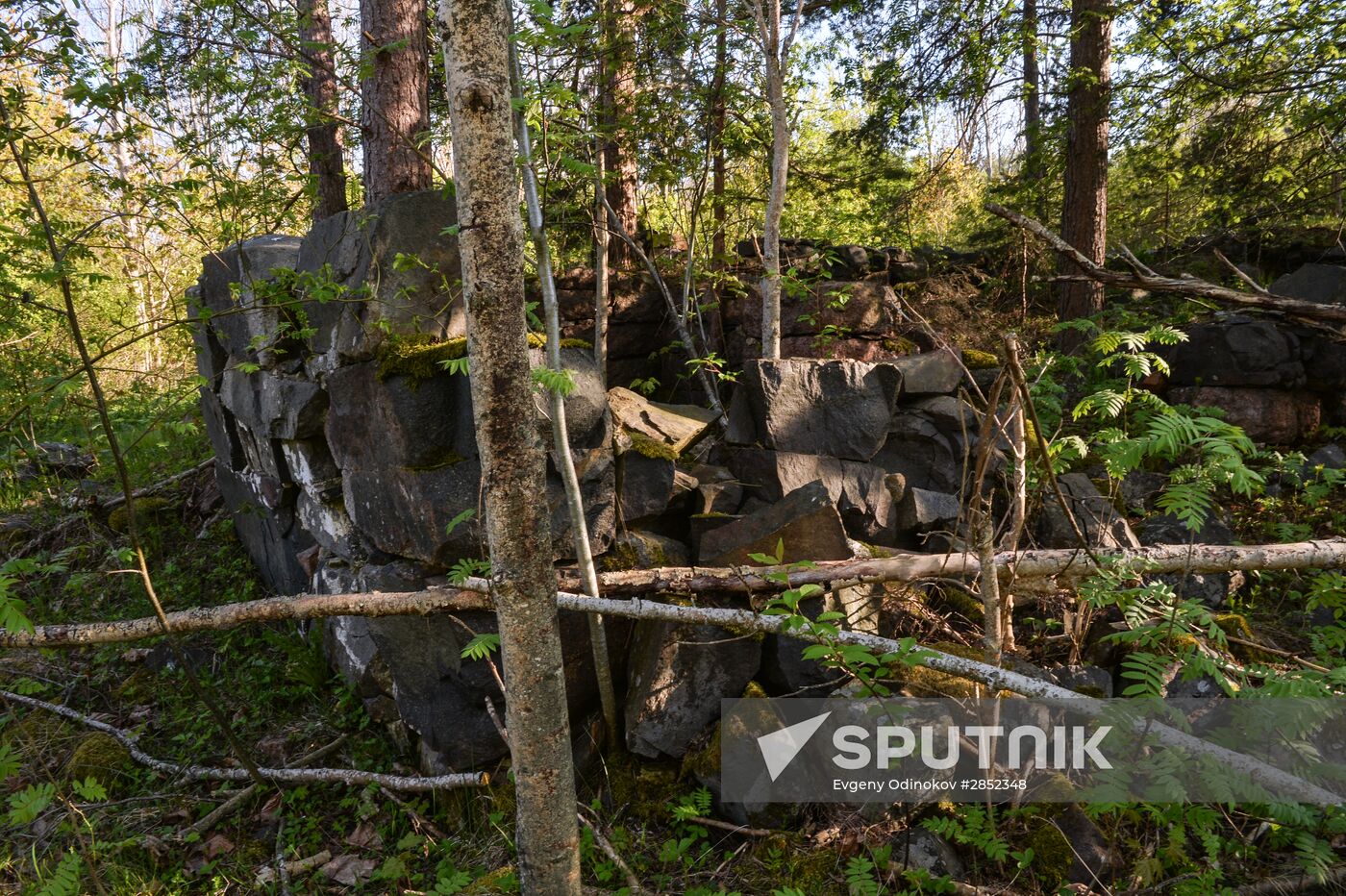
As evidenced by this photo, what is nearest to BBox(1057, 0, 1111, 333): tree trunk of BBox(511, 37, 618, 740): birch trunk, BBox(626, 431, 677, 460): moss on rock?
BBox(626, 431, 677, 460): moss on rock

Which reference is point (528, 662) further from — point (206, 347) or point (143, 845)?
point (206, 347)

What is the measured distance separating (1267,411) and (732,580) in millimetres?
6345

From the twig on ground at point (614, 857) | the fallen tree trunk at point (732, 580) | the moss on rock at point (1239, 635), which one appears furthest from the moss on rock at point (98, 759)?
the moss on rock at point (1239, 635)

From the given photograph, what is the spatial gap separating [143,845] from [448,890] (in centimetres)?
210

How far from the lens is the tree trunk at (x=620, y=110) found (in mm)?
6094

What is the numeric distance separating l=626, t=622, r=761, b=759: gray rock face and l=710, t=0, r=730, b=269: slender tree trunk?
4841 mm

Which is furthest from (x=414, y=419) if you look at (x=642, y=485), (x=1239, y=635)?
(x=1239, y=635)

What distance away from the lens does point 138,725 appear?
5.24 meters

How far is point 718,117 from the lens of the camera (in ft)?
23.8

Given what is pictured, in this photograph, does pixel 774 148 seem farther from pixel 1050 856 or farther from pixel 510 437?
pixel 1050 856

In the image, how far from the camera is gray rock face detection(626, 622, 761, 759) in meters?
4.07

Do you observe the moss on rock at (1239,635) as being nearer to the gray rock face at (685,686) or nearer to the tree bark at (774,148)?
the gray rock face at (685,686)

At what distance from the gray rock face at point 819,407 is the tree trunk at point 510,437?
9.58 feet

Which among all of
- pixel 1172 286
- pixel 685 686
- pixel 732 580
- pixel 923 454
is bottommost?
pixel 685 686
